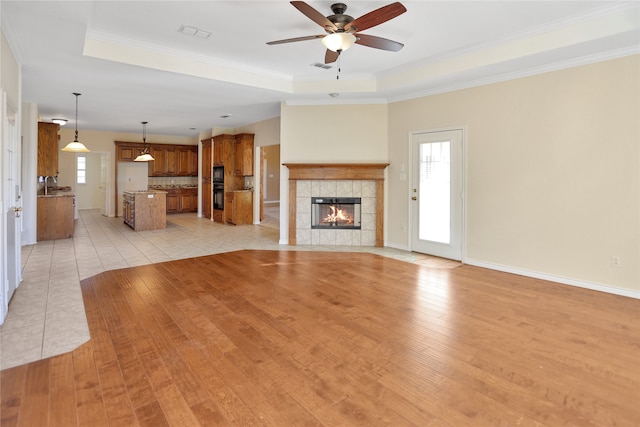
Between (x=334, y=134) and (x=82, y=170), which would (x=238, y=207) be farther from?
(x=82, y=170)

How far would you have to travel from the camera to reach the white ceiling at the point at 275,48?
3533 millimetres

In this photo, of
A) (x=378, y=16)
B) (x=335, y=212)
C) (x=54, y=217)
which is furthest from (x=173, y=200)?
(x=378, y=16)

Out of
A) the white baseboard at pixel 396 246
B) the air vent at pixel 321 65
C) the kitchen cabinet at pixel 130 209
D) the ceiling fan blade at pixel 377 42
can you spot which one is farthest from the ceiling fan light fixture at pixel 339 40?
the kitchen cabinet at pixel 130 209

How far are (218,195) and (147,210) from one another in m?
2.20

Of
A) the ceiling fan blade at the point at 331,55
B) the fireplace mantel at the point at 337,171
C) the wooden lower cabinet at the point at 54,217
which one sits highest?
the ceiling fan blade at the point at 331,55

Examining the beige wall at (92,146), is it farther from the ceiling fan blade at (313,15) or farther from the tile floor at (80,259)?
the ceiling fan blade at (313,15)

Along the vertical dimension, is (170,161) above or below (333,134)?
above

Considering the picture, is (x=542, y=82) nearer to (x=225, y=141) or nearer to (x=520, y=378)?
(x=520, y=378)

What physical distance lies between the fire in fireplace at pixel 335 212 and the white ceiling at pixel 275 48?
1.88 m

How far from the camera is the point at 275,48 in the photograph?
15.5 ft

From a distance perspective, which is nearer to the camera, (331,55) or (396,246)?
(331,55)

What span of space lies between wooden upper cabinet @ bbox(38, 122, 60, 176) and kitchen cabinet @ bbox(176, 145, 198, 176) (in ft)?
14.0

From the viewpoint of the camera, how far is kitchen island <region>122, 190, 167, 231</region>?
8.23 m

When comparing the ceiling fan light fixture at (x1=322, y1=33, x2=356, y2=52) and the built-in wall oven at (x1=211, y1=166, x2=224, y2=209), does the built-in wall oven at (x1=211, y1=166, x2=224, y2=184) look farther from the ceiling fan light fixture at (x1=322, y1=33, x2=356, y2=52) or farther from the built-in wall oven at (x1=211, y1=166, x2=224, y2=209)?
the ceiling fan light fixture at (x1=322, y1=33, x2=356, y2=52)
